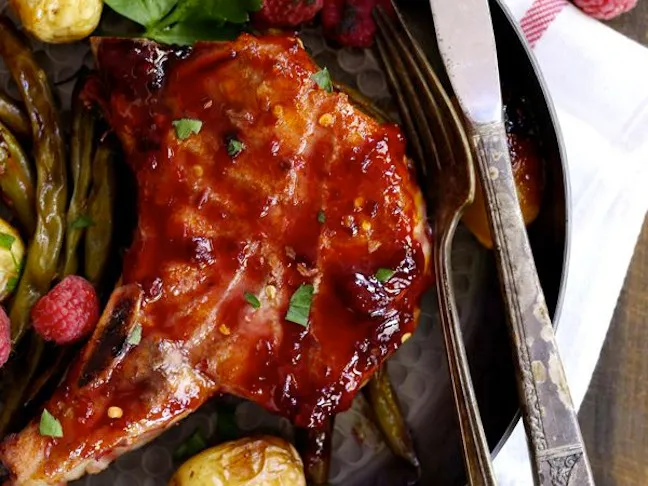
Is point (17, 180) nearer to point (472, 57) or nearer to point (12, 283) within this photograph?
point (12, 283)

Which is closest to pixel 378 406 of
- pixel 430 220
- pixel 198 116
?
pixel 430 220

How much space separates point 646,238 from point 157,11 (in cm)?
142

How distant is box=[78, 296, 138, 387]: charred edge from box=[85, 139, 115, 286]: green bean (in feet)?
0.70

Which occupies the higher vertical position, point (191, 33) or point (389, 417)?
point (191, 33)

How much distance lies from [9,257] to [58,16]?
565mm

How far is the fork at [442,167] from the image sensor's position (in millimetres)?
1842

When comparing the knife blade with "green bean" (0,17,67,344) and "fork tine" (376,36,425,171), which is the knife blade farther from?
"green bean" (0,17,67,344)

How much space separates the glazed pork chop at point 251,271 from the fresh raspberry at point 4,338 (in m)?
0.15

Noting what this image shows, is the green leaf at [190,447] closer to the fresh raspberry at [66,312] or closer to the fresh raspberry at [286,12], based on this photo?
the fresh raspberry at [66,312]

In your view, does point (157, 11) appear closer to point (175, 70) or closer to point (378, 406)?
point (175, 70)

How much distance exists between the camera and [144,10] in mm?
1934

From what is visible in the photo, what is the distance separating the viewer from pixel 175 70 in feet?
6.21

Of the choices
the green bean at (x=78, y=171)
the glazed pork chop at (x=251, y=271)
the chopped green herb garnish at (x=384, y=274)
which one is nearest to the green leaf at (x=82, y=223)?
the green bean at (x=78, y=171)

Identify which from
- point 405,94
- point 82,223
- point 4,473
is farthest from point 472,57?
point 4,473
